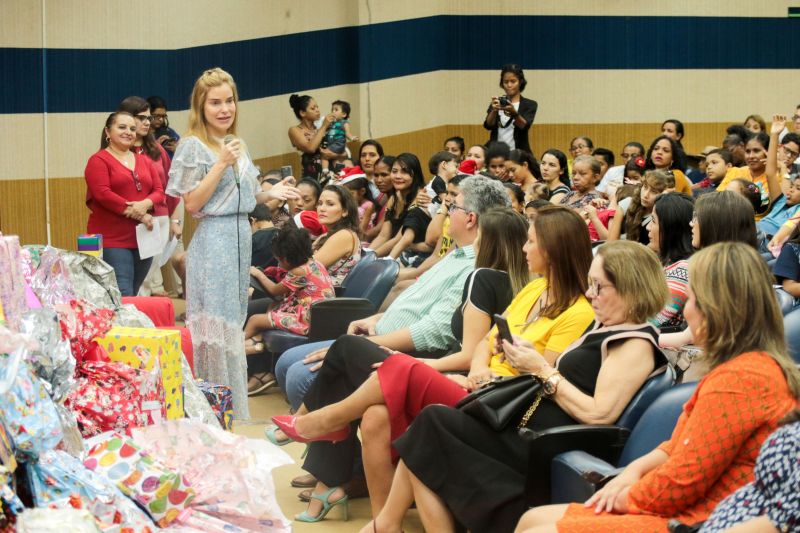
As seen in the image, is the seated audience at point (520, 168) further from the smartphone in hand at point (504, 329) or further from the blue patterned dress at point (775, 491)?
the blue patterned dress at point (775, 491)

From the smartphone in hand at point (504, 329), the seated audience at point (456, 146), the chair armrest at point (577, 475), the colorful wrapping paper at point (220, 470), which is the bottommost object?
the colorful wrapping paper at point (220, 470)

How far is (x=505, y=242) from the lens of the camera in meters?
4.20

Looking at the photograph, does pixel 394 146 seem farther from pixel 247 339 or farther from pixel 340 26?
pixel 247 339

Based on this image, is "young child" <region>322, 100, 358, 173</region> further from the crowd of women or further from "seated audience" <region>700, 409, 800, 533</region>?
"seated audience" <region>700, 409, 800, 533</region>

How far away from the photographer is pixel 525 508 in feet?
10.9

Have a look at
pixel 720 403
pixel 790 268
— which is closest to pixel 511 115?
pixel 790 268

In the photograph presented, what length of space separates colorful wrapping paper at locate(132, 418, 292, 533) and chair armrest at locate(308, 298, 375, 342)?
1.54 meters

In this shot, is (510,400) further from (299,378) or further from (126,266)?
(126,266)

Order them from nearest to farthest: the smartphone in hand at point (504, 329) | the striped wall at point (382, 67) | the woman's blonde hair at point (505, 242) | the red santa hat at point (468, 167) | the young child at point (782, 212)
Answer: the smartphone in hand at point (504, 329)
the woman's blonde hair at point (505, 242)
the young child at point (782, 212)
the striped wall at point (382, 67)
the red santa hat at point (468, 167)

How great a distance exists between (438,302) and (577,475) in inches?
62.3

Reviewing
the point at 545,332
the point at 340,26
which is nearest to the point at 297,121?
the point at 340,26

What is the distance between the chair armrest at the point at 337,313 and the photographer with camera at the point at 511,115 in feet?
16.0

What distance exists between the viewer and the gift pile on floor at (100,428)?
3.07 metres

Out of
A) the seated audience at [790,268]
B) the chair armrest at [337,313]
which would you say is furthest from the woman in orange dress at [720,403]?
the chair armrest at [337,313]
